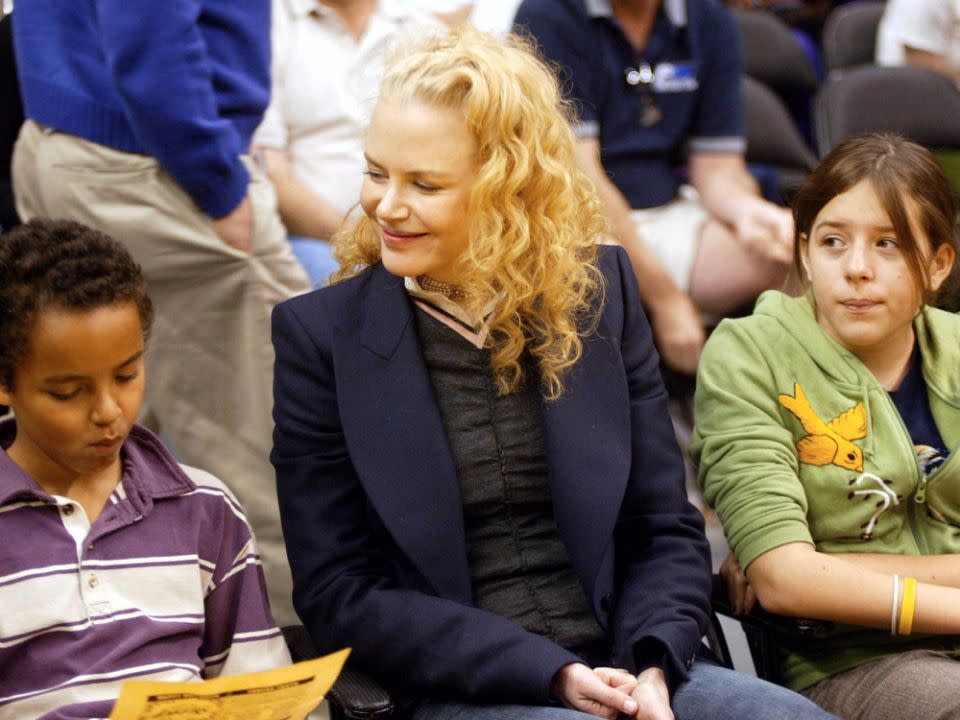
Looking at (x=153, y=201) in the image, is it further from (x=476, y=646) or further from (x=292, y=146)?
Result: (x=476, y=646)

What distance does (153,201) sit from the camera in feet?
8.96

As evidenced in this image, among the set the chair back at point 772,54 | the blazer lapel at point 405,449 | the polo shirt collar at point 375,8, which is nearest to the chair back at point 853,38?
the chair back at point 772,54

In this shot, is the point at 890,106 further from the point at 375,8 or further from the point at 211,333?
the point at 211,333

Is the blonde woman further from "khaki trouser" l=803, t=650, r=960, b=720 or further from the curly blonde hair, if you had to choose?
"khaki trouser" l=803, t=650, r=960, b=720

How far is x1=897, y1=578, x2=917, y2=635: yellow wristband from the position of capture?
2.01m

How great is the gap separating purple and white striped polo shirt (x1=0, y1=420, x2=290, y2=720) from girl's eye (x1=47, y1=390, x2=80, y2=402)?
0.11m

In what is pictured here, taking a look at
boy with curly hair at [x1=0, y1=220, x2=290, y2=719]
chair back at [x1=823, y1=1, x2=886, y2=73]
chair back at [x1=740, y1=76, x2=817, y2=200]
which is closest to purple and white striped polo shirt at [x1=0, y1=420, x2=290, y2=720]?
boy with curly hair at [x1=0, y1=220, x2=290, y2=719]

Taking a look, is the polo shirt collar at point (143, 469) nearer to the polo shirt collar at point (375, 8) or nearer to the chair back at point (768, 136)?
A: the polo shirt collar at point (375, 8)

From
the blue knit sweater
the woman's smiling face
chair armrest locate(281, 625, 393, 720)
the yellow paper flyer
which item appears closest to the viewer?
the yellow paper flyer

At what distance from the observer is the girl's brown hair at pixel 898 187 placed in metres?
2.13

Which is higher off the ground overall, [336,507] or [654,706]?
[336,507]

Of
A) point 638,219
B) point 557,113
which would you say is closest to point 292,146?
point 638,219

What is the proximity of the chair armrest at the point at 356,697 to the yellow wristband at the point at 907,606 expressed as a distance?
2.59ft

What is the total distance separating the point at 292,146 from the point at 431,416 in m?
1.59
